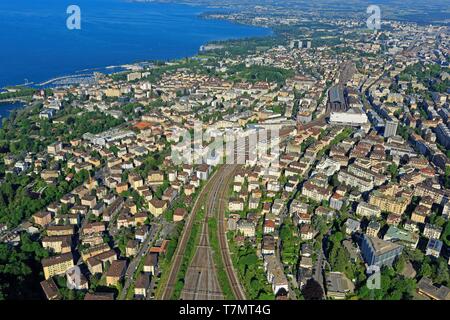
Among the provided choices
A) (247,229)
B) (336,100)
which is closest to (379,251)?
(247,229)

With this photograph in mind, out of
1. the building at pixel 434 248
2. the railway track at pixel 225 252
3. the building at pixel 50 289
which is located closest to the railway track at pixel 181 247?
the railway track at pixel 225 252

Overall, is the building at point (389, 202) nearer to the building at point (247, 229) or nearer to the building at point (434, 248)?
the building at point (434, 248)

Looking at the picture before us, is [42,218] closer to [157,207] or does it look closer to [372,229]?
[157,207]

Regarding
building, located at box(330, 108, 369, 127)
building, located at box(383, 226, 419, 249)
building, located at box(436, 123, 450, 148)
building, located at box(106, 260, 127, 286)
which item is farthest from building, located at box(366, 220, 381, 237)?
building, located at box(330, 108, 369, 127)

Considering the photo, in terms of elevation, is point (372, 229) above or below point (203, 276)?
above
